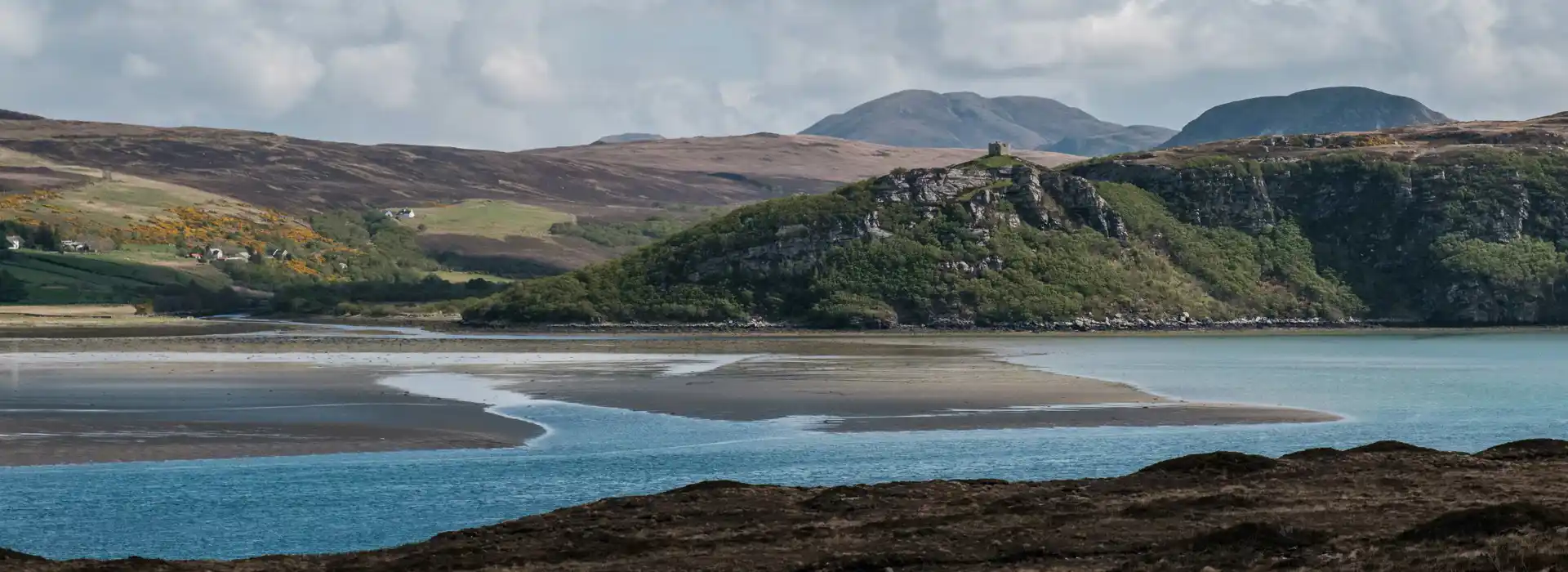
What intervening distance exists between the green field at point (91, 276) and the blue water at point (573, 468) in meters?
116

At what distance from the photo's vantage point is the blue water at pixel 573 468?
28234mm

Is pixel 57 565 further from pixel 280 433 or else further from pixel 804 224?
pixel 804 224

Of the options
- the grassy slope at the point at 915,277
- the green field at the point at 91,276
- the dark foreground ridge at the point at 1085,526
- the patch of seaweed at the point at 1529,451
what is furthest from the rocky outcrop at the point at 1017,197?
the dark foreground ridge at the point at 1085,526

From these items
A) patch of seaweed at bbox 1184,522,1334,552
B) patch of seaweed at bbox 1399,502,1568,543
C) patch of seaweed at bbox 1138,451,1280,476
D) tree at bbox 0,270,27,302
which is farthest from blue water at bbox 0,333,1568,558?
tree at bbox 0,270,27,302

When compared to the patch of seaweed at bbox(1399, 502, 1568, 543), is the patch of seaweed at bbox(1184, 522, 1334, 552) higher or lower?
lower

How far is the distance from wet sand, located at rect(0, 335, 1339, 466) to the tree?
7121cm

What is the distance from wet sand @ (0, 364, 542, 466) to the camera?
40.0 metres

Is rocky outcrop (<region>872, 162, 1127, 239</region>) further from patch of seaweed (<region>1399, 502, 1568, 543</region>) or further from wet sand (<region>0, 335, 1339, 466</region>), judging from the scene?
patch of seaweed (<region>1399, 502, 1568, 543</region>)

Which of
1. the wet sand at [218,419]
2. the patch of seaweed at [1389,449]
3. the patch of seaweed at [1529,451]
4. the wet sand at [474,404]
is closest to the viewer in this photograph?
the patch of seaweed at [1529,451]

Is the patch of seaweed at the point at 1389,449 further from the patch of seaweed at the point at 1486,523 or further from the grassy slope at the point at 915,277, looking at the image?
the grassy slope at the point at 915,277

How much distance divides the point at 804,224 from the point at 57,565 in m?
123

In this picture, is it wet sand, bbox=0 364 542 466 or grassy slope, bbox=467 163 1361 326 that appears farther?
grassy slope, bbox=467 163 1361 326

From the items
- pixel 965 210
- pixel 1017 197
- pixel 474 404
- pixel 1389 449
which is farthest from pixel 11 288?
pixel 1389 449

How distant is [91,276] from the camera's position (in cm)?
16425
